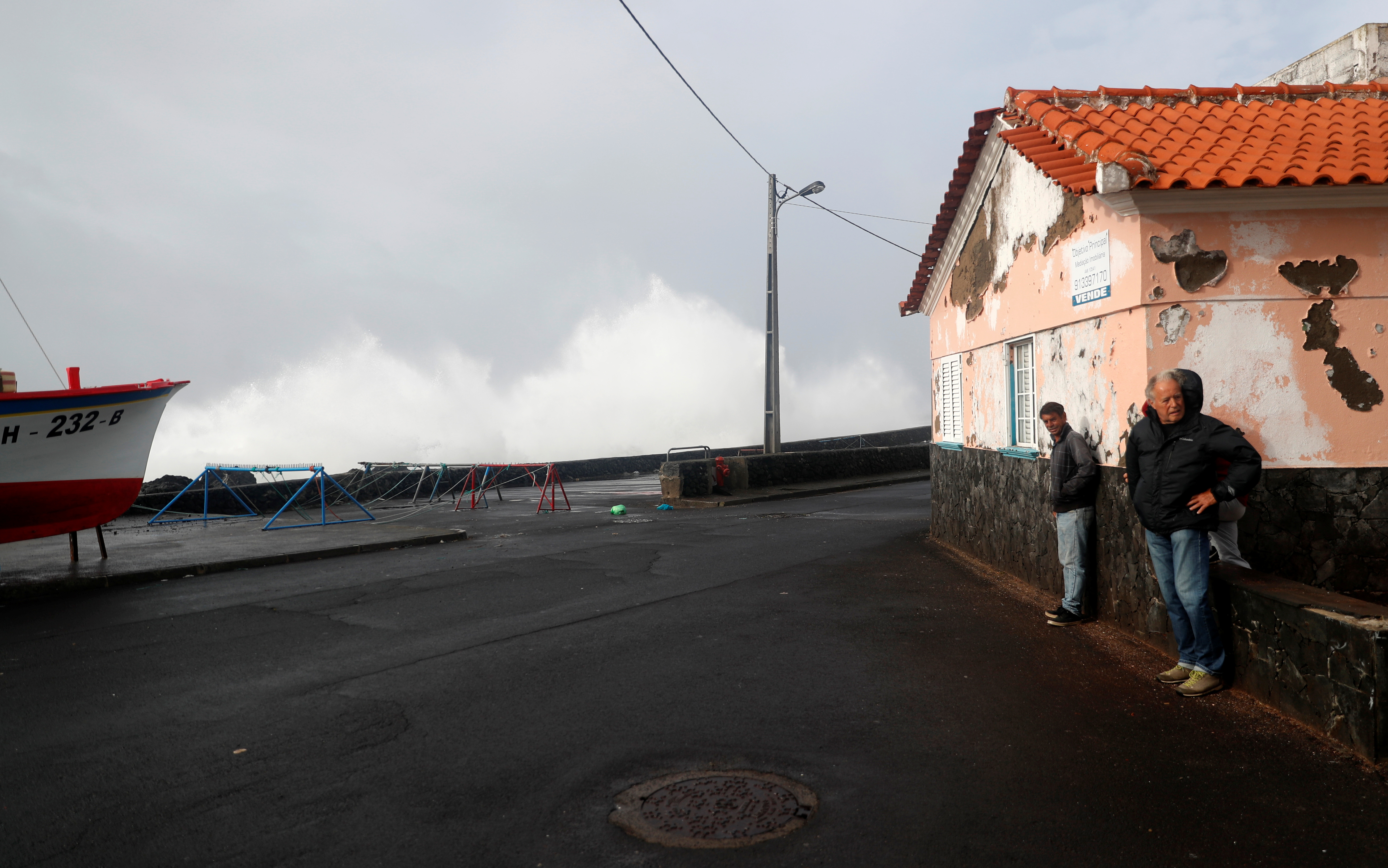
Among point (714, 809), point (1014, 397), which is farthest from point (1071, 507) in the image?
point (714, 809)

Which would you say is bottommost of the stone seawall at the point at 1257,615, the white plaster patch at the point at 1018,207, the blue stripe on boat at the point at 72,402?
the stone seawall at the point at 1257,615

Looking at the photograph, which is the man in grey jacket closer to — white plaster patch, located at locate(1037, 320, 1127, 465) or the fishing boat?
white plaster patch, located at locate(1037, 320, 1127, 465)

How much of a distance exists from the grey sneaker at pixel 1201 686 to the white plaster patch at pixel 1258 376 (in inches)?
80.7

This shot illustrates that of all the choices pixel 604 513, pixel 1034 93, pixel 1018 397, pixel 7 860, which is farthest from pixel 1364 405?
pixel 604 513

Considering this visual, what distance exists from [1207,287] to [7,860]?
25.0 ft

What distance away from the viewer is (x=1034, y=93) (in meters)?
8.88

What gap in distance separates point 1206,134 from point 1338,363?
6.99 ft

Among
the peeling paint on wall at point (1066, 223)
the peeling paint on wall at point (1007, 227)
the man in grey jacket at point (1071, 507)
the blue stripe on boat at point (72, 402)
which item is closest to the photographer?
the man in grey jacket at point (1071, 507)

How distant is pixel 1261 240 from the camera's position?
21.7ft

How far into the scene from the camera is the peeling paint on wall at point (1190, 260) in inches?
261

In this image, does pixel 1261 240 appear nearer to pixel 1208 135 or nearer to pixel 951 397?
pixel 1208 135

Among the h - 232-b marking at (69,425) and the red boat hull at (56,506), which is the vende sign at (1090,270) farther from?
the red boat hull at (56,506)

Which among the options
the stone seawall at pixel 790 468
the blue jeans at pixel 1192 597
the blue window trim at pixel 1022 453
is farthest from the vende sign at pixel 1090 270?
the stone seawall at pixel 790 468

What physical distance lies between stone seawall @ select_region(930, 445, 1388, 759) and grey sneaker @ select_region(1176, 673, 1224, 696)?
0.16 m
